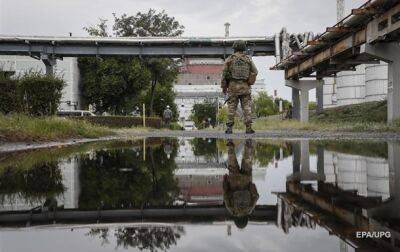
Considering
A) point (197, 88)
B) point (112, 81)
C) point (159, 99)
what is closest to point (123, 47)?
point (112, 81)

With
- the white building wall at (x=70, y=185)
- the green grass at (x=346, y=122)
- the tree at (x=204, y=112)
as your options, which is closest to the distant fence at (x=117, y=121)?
the green grass at (x=346, y=122)

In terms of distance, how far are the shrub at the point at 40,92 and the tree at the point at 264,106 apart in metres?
87.4

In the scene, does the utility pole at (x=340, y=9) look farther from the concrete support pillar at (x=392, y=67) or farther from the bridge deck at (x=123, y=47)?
the concrete support pillar at (x=392, y=67)

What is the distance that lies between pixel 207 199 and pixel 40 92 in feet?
36.4

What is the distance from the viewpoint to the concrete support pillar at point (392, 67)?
15.8 m

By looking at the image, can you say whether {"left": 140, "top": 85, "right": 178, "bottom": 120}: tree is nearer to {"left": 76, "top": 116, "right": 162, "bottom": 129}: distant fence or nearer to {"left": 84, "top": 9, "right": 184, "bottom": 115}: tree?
{"left": 84, "top": 9, "right": 184, "bottom": 115}: tree

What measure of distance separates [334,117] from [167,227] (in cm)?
3333

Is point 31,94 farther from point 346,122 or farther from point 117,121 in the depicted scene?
point 117,121

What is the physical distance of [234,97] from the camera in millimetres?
13234

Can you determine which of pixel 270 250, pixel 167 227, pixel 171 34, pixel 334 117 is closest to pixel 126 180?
pixel 167 227

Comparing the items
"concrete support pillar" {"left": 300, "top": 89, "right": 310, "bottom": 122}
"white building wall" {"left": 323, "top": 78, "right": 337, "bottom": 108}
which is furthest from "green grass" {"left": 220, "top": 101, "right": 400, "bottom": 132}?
"white building wall" {"left": 323, "top": 78, "right": 337, "bottom": 108}

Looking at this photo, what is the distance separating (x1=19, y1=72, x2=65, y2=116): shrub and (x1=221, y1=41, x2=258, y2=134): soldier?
15.1 feet

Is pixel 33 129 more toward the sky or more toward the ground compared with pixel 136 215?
more toward the sky

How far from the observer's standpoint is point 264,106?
102250 millimetres
